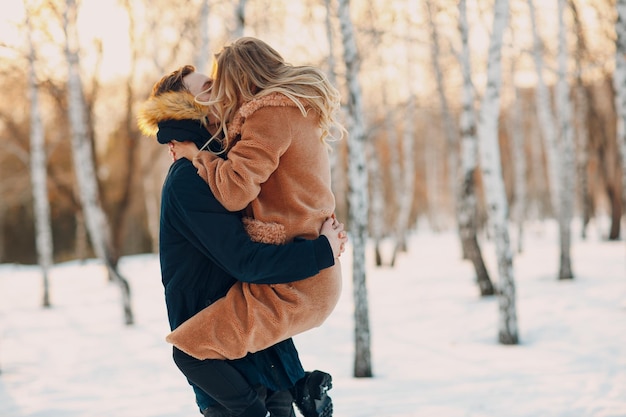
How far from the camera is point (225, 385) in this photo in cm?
207

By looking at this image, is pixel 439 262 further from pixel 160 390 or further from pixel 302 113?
pixel 302 113

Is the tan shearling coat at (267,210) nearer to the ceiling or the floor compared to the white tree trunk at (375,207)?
nearer to the ceiling

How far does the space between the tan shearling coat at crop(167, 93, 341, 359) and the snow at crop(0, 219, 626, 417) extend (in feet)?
11.7

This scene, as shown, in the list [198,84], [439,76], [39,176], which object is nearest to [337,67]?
[439,76]

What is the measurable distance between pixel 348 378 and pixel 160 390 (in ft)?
6.71

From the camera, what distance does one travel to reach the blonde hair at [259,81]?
2.07m

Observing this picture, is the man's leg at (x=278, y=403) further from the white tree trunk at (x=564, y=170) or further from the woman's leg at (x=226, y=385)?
the white tree trunk at (x=564, y=170)

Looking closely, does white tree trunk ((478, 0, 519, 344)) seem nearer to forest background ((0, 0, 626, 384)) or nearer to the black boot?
forest background ((0, 0, 626, 384))

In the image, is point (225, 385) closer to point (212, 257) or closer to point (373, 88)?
point (212, 257)

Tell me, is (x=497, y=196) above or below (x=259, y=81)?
below

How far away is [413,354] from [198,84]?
6.62m

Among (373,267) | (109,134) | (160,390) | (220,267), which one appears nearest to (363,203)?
(160,390)

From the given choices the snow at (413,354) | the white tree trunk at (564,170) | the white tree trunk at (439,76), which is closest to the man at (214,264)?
the snow at (413,354)

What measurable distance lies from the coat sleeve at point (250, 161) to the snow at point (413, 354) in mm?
3815
